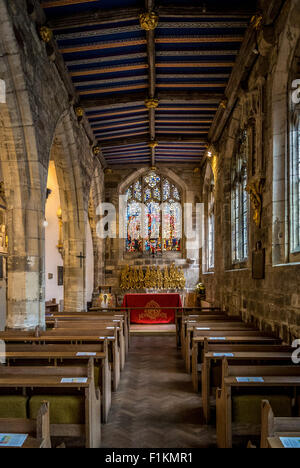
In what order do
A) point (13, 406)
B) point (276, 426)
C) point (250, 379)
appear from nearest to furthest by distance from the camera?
point (276, 426) → point (13, 406) → point (250, 379)

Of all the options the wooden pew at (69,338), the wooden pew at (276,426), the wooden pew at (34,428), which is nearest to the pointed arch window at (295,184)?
the wooden pew at (69,338)

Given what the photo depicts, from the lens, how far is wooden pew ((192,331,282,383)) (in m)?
5.09

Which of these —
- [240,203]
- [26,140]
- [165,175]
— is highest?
[165,175]

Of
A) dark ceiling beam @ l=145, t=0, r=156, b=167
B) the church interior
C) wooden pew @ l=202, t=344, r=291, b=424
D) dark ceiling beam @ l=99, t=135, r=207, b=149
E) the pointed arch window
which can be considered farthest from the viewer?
dark ceiling beam @ l=99, t=135, r=207, b=149

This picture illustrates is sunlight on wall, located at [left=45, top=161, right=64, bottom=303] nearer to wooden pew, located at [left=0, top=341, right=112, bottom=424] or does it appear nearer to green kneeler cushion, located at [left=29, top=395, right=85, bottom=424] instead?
wooden pew, located at [left=0, top=341, right=112, bottom=424]

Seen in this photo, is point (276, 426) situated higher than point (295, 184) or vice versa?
point (295, 184)

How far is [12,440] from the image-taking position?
2.12 m

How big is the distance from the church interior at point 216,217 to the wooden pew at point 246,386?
0.06 ft

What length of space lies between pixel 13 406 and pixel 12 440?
Result: 3.74ft

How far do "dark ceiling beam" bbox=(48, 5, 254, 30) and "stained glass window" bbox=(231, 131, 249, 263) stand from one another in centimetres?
296

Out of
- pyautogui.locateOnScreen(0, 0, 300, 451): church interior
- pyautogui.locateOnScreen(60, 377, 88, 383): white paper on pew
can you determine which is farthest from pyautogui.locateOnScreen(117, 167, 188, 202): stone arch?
pyautogui.locateOnScreen(60, 377, 88, 383): white paper on pew

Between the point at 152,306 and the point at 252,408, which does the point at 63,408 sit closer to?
the point at 252,408

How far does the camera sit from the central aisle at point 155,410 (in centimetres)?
378

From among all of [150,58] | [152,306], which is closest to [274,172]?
[150,58]
